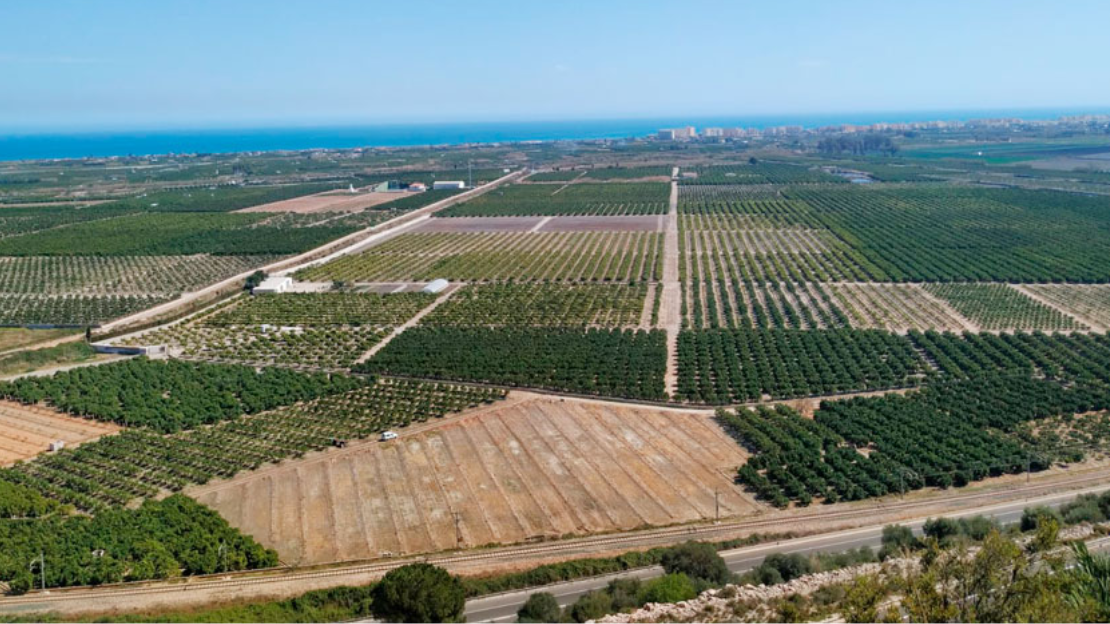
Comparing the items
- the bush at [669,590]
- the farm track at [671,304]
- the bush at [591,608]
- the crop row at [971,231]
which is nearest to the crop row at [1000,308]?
the crop row at [971,231]

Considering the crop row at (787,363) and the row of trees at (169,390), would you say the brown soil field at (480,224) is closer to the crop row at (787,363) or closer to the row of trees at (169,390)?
the crop row at (787,363)

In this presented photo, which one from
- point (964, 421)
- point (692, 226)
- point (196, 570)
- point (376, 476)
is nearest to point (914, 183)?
point (692, 226)

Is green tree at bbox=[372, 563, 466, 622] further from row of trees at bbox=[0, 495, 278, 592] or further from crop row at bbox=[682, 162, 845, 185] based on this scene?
crop row at bbox=[682, 162, 845, 185]

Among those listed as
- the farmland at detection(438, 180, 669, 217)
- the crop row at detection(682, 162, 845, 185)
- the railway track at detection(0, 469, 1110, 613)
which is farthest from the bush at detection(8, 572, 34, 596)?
the crop row at detection(682, 162, 845, 185)

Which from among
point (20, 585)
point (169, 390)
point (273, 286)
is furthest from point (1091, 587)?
point (273, 286)

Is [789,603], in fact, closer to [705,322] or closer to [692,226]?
[705,322]

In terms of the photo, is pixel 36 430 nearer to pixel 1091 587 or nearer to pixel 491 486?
pixel 491 486

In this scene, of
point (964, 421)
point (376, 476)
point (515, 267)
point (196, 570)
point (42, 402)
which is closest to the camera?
point (196, 570)
